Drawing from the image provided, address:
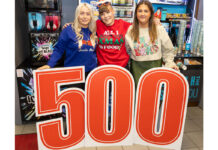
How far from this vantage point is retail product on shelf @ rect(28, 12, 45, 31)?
220cm

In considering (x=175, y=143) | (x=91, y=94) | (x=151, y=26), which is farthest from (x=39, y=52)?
(x=175, y=143)

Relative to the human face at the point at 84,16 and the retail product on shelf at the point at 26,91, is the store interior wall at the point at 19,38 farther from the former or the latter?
the human face at the point at 84,16

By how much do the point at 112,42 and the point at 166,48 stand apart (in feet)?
1.87

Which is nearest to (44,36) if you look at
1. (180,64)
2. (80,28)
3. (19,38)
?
(19,38)

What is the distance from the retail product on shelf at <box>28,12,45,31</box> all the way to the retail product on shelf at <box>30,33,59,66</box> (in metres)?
0.09

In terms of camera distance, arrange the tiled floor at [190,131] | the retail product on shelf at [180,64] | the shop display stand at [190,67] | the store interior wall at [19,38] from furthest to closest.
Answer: the shop display stand at [190,67] < the retail product on shelf at [180,64] < the store interior wall at [19,38] < the tiled floor at [190,131]

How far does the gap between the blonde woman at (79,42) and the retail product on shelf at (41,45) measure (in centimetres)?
52

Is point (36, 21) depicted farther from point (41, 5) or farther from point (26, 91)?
point (26, 91)

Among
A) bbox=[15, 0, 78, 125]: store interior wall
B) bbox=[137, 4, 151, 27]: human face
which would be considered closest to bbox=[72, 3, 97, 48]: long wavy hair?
bbox=[137, 4, 151, 27]: human face

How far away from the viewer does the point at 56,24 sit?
229 cm

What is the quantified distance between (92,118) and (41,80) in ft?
2.05

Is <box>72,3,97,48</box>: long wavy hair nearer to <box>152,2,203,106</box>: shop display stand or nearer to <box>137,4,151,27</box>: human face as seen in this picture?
<box>137,4,151,27</box>: human face

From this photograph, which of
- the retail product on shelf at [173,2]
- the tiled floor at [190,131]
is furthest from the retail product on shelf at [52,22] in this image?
the retail product on shelf at [173,2]

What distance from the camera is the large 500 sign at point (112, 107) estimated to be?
5.54 ft
